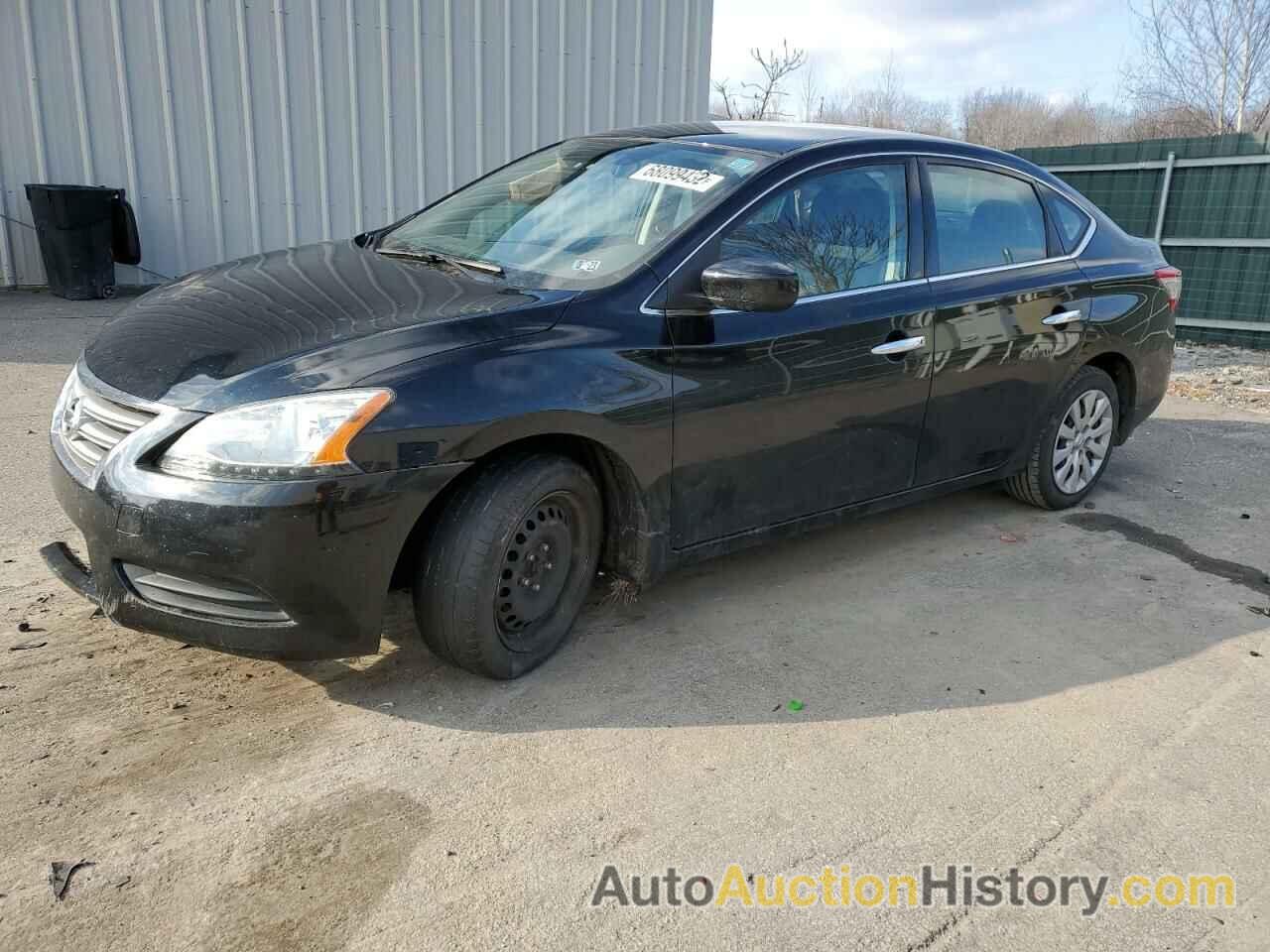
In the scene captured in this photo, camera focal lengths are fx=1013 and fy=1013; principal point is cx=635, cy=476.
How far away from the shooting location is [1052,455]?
16.3ft

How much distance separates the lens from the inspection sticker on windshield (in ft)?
12.0

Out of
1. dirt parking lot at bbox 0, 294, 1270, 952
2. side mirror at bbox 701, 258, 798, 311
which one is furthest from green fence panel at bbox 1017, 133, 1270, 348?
side mirror at bbox 701, 258, 798, 311

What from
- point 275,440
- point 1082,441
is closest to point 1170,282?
point 1082,441

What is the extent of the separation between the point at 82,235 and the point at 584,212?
24.0 ft

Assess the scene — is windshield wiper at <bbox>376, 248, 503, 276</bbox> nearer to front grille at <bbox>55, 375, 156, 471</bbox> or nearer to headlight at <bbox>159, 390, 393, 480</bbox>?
headlight at <bbox>159, 390, 393, 480</bbox>

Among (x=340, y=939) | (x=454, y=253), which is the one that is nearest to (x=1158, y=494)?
(x=454, y=253)

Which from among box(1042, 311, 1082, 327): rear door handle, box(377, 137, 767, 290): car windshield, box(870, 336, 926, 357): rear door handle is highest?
box(377, 137, 767, 290): car windshield

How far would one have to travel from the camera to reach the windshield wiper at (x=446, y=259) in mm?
3504

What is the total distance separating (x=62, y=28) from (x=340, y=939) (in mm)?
9833

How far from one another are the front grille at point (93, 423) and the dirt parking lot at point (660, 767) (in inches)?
28.8

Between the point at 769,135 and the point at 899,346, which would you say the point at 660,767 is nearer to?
the point at 899,346

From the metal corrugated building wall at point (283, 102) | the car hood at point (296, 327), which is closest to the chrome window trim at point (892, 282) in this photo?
the car hood at point (296, 327)

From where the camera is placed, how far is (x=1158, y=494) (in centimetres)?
558

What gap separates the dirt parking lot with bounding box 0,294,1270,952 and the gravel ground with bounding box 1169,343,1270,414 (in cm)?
452
